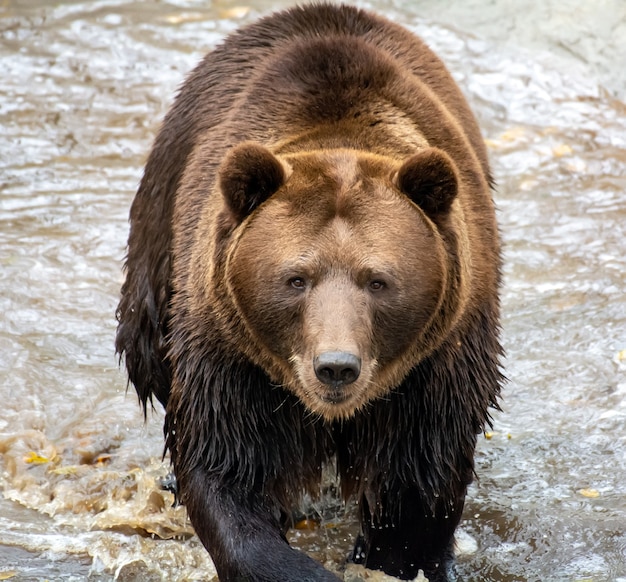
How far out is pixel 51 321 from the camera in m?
8.09

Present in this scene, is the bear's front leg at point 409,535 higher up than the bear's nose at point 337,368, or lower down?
lower down

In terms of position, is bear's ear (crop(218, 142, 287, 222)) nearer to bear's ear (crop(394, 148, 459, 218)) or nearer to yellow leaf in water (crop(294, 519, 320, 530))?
bear's ear (crop(394, 148, 459, 218))

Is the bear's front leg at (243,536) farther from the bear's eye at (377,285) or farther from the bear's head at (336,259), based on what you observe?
the bear's eye at (377,285)

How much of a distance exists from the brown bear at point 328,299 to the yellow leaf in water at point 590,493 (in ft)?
3.90

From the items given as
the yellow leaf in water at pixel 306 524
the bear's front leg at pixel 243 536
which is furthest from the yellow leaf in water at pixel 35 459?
the bear's front leg at pixel 243 536

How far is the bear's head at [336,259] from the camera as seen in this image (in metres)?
4.54

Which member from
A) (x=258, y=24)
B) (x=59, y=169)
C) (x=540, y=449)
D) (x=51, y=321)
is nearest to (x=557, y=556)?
(x=540, y=449)

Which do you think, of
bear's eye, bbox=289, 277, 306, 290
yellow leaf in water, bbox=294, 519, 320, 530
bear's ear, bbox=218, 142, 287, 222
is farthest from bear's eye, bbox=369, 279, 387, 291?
yellow leaf in water, bbox=294, 519, 320, 530

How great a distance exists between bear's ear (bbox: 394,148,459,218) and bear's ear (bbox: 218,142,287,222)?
504 mm

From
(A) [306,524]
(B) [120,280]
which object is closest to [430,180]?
(A) [306,524]

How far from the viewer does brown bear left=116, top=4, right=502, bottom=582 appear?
4.59 metres

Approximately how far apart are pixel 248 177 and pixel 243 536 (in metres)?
1.54

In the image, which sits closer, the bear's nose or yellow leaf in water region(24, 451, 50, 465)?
the bear's nose

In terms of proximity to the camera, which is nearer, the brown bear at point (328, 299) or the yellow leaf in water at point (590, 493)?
the brown bear at point (328, 299)
